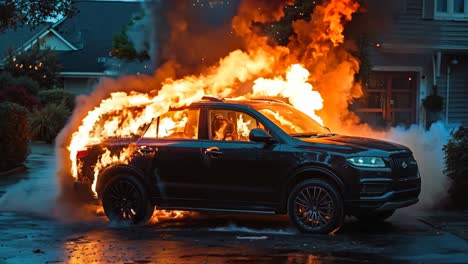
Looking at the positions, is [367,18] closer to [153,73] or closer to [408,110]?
[153,73]

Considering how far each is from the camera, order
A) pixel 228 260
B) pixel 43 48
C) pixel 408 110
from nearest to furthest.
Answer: pixel 228 260, pixel 408 110, pixel 43 48

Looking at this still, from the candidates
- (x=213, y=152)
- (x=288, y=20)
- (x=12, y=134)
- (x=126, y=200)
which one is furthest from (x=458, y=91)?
(x=126, y=200)

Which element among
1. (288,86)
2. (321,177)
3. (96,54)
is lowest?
(321,177)

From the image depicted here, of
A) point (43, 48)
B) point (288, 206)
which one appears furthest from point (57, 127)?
point (288, 206)

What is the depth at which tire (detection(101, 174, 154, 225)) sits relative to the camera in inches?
421

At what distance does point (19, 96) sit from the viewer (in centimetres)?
2898

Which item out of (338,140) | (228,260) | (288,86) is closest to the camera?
(228,260)

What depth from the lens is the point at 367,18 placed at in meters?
14.6

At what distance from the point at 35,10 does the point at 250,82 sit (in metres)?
4.40

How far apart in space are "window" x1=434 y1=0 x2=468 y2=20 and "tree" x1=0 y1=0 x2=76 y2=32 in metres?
11.4

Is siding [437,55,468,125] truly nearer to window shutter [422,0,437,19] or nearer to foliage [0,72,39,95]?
window shutter [422,0,437,19]

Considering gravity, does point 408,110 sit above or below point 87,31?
below

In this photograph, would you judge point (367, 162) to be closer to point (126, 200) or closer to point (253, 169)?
point (253, 169)

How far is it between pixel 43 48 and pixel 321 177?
32.3m
